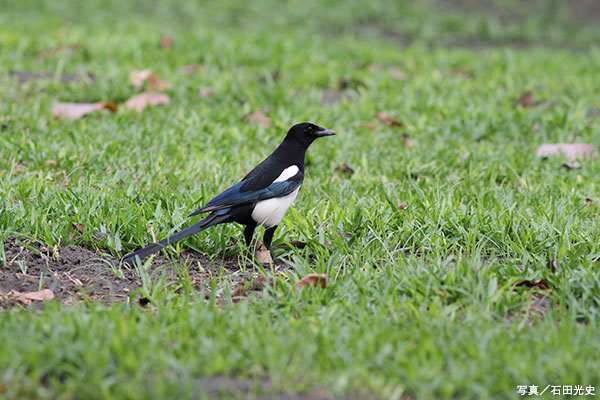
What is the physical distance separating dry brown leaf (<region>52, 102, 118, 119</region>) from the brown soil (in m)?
2.52

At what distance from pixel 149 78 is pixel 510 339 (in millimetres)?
5004

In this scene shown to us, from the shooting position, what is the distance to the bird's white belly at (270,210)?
380 centimetres

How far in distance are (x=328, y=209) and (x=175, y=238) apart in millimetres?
1085

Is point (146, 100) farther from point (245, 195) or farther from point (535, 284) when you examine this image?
point (535, 284)

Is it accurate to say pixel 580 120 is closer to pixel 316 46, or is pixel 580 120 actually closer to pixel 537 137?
pixel 537 137

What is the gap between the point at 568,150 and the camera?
5703 millimetres

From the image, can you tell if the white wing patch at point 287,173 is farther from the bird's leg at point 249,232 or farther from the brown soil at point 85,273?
the brown soil at point 85,273


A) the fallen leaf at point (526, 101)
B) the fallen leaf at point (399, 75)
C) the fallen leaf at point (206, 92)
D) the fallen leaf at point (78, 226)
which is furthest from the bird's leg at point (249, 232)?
the fallen leaf at point (399, 75)

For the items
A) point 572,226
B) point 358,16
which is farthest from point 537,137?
point 358,16

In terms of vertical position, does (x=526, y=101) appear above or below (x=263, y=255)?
above

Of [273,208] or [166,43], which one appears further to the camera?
[166,43]

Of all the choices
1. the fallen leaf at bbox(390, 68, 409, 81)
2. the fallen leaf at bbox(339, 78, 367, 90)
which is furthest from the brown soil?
the fallen leaf at bbox(390, 68, 409, 81)

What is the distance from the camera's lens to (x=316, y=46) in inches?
356

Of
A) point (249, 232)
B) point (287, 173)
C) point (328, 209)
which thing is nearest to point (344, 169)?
point (328, 209)
